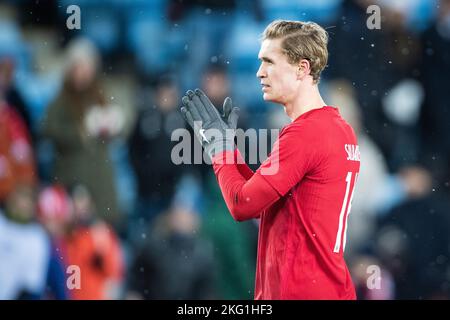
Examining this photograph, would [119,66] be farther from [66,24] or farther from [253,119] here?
[253,119]

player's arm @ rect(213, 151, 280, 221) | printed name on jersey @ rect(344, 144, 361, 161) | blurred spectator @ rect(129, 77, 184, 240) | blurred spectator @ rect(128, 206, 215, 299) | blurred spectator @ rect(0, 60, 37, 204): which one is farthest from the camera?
blurred spectator @ rect(0, 60, 37, 204)

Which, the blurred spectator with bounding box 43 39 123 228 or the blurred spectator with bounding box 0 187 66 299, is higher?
the blurred spectator with bounding box 43 39 123 228

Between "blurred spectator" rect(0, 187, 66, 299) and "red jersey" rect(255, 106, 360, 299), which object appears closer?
"red jersey" rect(255, 106, 360, 299)

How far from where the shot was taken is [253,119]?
18.5 feet

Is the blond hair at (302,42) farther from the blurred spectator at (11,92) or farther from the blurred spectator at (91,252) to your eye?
the blurred spectator at (11,92)

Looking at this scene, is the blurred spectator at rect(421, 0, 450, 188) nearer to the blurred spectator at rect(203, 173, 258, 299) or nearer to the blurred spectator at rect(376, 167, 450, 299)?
the blurred spectator at rect(376, 167, 450, 299)

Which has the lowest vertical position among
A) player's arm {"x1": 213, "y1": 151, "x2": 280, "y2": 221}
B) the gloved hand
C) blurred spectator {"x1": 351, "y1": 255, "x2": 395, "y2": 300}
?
blurred spectator {"x1": 351, "y1": 255, "x2": 395, "y2": 300}

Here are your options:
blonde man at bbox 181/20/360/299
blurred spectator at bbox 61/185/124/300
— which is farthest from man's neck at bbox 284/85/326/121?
blurred spectator at bbox 61/185/124/300

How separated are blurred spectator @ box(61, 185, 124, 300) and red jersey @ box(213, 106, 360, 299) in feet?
8.96

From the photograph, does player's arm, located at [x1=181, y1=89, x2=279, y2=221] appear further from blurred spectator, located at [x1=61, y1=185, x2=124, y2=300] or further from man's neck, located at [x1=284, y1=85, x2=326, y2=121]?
blurred spectator, located at [x1=61, y1=185, x2=124, y2=300]

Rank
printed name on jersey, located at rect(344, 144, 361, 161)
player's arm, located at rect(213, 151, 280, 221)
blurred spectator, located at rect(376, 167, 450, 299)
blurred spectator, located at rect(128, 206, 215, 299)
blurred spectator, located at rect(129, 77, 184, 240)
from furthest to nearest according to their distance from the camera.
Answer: blurred spectator, located at rect(129, 77, 184, 240) < blurred spectator, located at rect(376, 167, 450, 299) < blurred spectator, located at rect(128, 206, 215, 299) < printed name on jersey, located at rect(344, 144, 361, 161) < player's arm, located at rect(213, 151, 280, 221)

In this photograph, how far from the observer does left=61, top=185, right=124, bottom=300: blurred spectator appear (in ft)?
18.0

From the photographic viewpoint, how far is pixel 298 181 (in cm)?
287

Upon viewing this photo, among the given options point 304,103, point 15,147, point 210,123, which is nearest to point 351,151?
point 304,103
